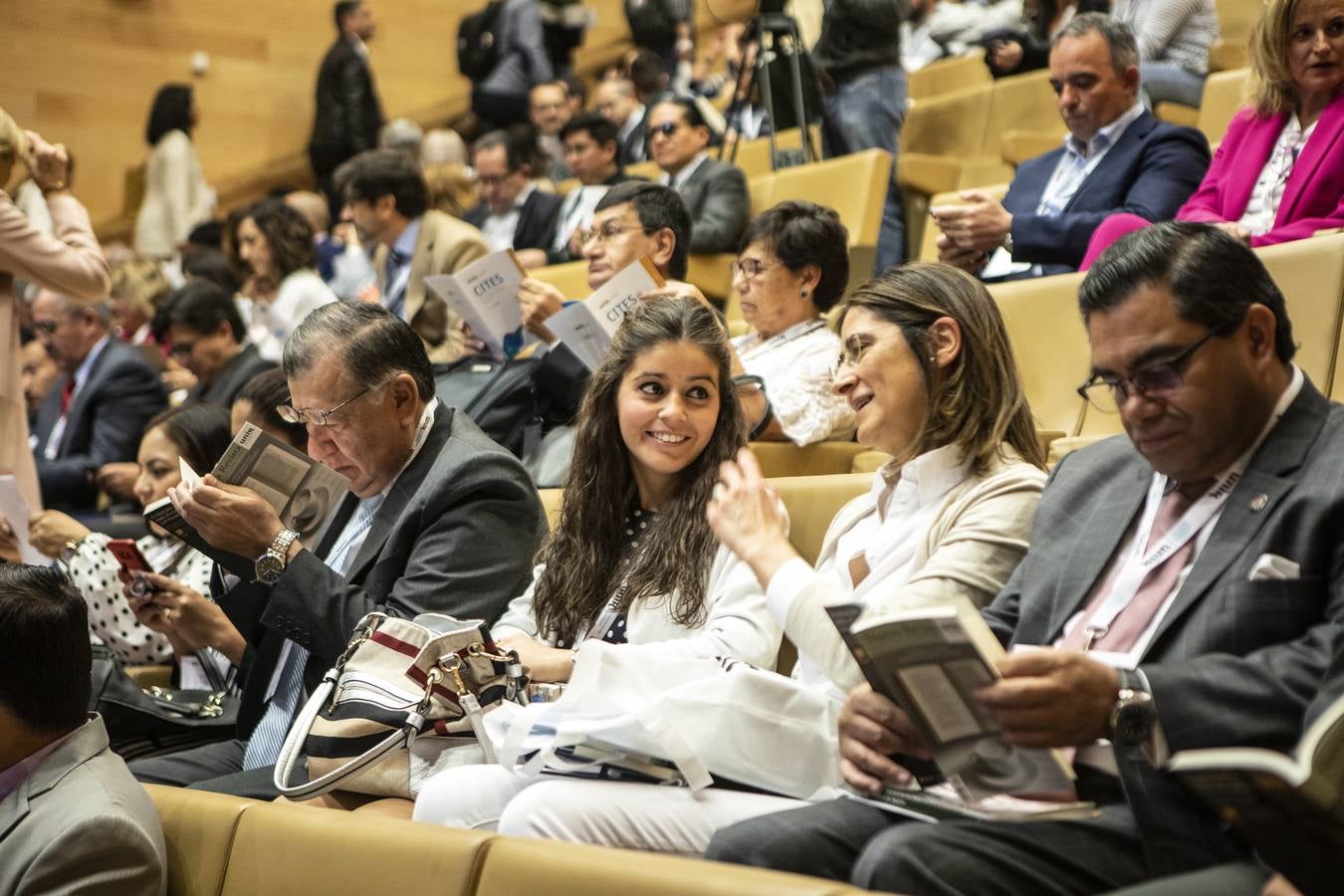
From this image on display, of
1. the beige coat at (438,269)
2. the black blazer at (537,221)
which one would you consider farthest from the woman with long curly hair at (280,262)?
the black blazer at (537,221)

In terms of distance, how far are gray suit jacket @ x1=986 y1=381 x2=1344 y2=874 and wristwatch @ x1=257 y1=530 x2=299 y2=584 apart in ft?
4.50

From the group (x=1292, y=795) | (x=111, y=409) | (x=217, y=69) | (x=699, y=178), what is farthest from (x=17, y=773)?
(x=217, y=69)

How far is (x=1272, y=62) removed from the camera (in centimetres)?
329

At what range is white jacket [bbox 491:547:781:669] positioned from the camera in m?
2.35

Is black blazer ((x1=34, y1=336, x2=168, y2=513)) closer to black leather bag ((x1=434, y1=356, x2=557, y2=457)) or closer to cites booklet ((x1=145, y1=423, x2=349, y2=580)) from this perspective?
black leather bag ((x1=434, y1=356, x2=557, y2=457))

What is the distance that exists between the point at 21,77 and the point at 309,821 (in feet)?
29.1

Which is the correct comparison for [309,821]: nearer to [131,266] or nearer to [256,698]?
[256,698]

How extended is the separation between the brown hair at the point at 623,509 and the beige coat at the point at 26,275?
1.75 metres

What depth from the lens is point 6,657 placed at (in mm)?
2215

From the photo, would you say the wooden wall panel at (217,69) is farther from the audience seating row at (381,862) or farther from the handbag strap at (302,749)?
the audience seating row at (381,862)

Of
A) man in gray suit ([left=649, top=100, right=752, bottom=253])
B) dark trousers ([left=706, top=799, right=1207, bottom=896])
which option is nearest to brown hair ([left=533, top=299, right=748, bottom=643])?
dark trousers ([left=706, top=799, right=1207, bottom=896])

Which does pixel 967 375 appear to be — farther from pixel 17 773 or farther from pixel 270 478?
pixel 17 773

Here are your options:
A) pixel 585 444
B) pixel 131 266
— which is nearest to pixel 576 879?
pixel 585 444

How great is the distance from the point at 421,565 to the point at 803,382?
51.8 inches
